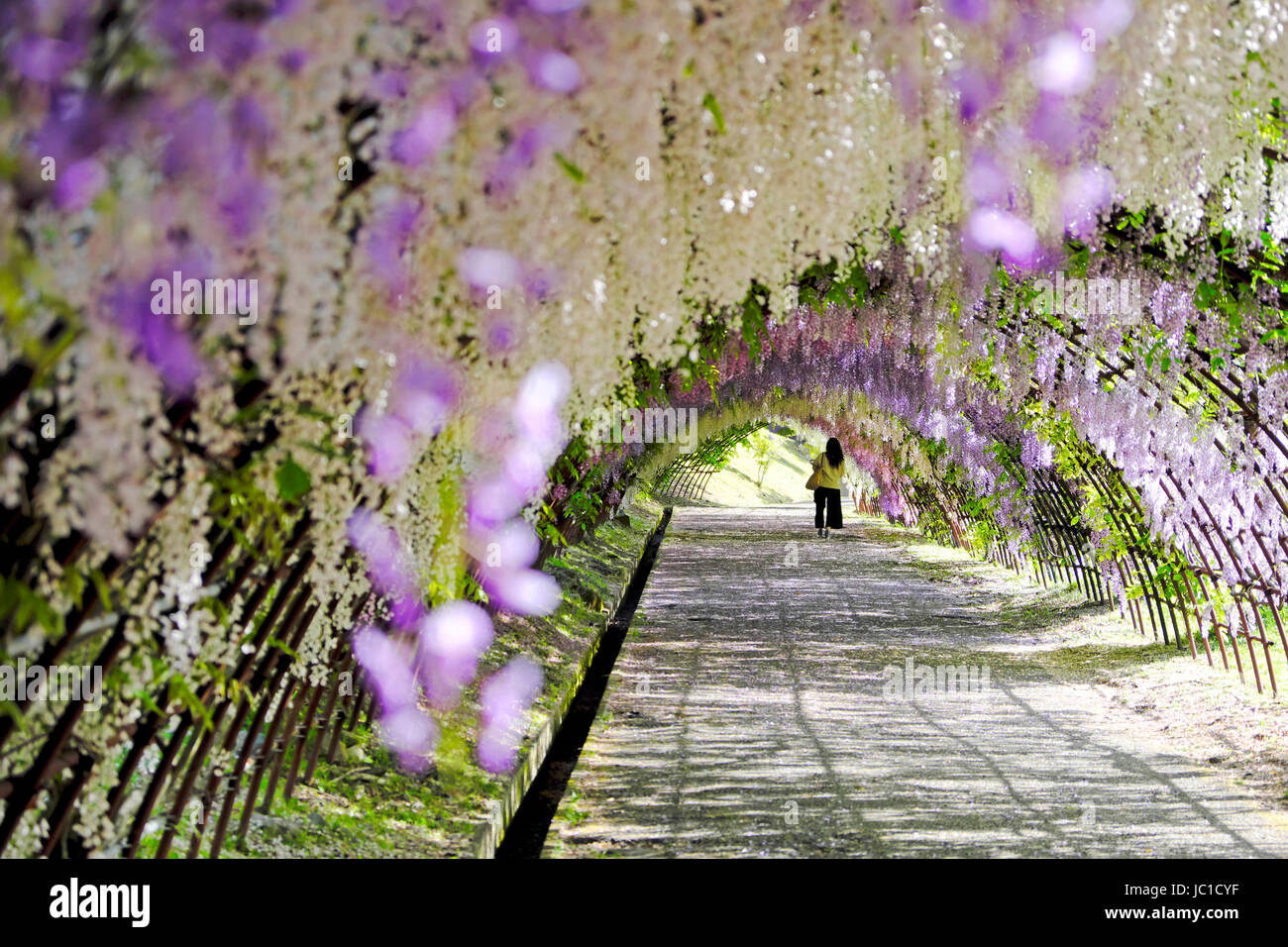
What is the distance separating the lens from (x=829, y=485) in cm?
1631

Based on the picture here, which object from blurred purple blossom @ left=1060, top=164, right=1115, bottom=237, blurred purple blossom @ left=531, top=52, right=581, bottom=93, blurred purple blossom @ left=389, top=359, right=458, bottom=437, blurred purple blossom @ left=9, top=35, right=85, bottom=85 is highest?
blurred purple blossom @ left=1060, top=164, right=1115, bottom=237

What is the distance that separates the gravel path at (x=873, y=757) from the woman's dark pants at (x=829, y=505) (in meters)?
7.68

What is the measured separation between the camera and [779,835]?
3.82m

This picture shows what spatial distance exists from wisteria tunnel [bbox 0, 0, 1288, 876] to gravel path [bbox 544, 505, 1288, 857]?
1.2 inches

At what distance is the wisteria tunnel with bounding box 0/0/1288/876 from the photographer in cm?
139

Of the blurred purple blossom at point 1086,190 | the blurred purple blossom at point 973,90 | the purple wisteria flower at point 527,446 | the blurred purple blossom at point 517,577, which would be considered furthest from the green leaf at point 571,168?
the blurred purple blossom at point 517,577

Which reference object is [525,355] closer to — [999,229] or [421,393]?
[421,393]

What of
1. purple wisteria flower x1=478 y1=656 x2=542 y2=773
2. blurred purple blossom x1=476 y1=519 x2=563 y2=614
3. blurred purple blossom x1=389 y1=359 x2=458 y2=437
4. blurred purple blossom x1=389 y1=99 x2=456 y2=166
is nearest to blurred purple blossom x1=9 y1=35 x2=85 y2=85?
blurred purple blossom x1=389 y1=99 x2=456 y2=166

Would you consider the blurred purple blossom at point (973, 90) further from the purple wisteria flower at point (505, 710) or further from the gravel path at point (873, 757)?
the purple wisteria flower at point (505, 710)

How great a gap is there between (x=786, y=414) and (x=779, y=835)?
15654 mm

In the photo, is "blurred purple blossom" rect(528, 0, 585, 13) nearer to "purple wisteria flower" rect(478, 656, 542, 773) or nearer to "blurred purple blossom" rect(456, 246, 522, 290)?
"blurred purple blossom" rect(456, 246, 522, 290)

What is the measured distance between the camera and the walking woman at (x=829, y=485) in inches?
617

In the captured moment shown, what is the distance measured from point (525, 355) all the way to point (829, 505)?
15.9m

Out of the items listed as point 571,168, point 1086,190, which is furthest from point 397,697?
point 571,168
